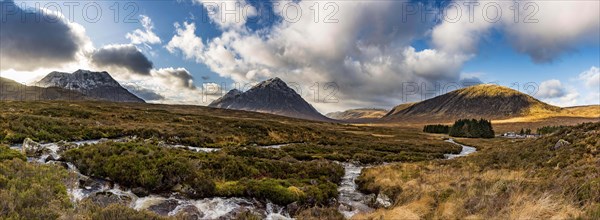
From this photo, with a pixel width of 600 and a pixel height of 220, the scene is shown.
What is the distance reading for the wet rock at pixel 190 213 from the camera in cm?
1284

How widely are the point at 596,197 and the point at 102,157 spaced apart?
74.2 feet

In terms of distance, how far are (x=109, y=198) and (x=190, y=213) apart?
3766 mm

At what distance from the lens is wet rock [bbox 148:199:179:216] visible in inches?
536

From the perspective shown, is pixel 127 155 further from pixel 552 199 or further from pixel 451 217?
pixel 552 199

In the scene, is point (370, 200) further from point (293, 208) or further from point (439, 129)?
point (439, 129)

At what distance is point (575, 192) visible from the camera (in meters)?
11.9

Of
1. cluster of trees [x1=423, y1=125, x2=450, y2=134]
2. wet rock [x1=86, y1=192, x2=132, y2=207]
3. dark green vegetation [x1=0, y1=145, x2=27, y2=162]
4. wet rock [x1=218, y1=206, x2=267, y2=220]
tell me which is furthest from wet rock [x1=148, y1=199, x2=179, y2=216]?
cluster of trees [x1=423, y1=125, x2=450, y2=134]

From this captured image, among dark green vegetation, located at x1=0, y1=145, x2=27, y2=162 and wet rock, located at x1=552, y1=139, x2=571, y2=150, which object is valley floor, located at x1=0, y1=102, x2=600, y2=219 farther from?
wet rock, located at x1=552, y1=139, x2=571, y2=150

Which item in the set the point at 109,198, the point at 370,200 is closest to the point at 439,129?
the point at 370,200

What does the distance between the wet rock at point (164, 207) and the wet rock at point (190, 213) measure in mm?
520

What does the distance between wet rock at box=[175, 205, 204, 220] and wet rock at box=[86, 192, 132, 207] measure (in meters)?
2.51

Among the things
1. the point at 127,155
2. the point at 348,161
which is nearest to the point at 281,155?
the point at 348,161

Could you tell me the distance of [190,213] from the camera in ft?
44.5

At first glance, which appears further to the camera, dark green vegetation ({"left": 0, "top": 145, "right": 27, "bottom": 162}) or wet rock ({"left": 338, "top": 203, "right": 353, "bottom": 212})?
dark green vegetation ({"left": 0, "top": 145, "right": 27, "bottom": 162})
